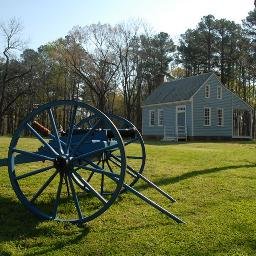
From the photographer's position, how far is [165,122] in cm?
3931

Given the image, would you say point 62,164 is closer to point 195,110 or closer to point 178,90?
point 195,110

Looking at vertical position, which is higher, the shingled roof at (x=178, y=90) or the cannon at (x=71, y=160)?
the shingled roof at (x=178, y=90)

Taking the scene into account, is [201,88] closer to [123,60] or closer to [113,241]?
[123,60]

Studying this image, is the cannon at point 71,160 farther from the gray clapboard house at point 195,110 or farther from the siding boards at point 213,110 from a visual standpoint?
the siding boards at point 213,110

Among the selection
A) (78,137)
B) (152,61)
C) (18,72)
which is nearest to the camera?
(78,137)

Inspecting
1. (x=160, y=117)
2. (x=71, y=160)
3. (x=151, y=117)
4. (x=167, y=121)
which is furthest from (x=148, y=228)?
(x=151, y=117)

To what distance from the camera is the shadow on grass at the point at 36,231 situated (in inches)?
231

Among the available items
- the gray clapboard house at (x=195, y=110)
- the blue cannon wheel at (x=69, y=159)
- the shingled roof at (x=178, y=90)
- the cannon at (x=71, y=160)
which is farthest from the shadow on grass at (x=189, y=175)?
the shingled roof at (x=178, y=90)

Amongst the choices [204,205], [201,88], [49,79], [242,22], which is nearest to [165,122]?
[201,88]

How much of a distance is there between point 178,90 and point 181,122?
3.62 meters

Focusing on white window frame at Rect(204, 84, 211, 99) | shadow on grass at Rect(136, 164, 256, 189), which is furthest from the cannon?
white window frame at Rect(204, 84, 211, 99)

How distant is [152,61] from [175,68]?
696 centimetres

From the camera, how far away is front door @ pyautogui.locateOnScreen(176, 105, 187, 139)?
37125 millimetres

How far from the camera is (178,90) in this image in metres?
40.0
